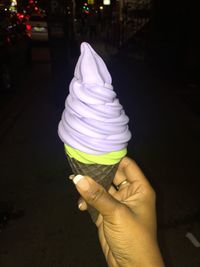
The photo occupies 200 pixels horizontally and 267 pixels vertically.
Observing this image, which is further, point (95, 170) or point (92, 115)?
point (95, 170)

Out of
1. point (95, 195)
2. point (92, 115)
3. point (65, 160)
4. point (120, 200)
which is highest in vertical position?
point (92, 115)

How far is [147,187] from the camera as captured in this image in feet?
6.89

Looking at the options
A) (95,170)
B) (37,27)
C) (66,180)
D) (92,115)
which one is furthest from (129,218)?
(37,27)

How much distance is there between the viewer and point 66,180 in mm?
4789

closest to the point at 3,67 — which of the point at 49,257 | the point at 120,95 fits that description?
the point at 120,95

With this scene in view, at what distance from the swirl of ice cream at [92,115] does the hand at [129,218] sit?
234 mm

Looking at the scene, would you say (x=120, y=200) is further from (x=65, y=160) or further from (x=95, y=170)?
(x=65, y=160)

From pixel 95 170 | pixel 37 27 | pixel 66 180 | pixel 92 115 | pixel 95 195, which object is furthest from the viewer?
pixel 37 27

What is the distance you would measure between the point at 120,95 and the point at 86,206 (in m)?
7.82

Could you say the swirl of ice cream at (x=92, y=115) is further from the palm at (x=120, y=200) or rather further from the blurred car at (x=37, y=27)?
the blurred car at (x=37, y=27)

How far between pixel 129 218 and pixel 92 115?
679 millimetres

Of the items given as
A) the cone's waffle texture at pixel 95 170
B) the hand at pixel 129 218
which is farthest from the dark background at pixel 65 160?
the cone's waffle texture at pixel 95 170

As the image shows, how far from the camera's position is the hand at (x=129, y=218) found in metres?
1.81

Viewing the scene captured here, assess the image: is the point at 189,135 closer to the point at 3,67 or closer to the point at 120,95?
the point at 120,95
